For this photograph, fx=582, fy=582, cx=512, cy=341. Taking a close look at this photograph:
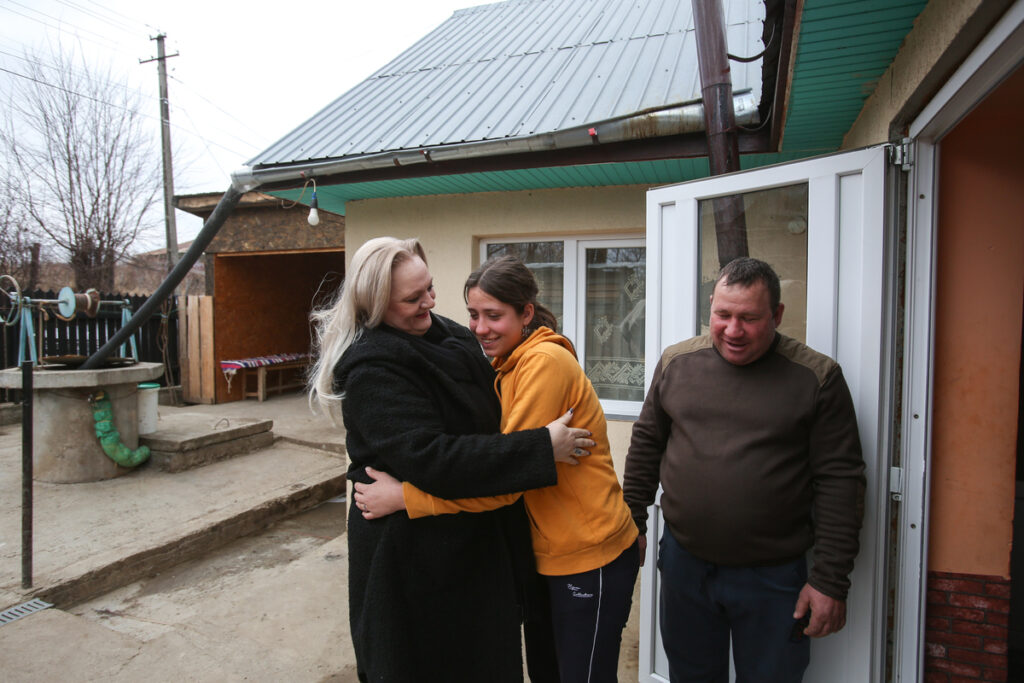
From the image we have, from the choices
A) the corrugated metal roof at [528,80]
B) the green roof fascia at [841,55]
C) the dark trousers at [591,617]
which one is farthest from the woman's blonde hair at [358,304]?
the corrugated metal roof at [528,80]

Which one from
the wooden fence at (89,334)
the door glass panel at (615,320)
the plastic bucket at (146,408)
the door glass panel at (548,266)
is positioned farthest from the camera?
the wooden fence at (89,334)

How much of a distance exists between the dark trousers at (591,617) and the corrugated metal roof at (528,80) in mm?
2494

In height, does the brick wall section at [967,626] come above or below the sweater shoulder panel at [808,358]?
below

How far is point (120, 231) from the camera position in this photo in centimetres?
1527

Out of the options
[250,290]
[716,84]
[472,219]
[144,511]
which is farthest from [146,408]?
[716,84]

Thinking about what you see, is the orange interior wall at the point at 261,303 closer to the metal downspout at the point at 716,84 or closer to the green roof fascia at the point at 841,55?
the metal downspout at the point at 716,84

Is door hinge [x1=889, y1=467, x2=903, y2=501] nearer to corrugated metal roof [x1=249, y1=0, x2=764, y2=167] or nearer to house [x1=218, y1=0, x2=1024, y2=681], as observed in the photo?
house [x1=218, y1=0, x2=1024, y2=681]

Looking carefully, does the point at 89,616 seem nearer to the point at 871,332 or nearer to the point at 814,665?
the point at 814,665

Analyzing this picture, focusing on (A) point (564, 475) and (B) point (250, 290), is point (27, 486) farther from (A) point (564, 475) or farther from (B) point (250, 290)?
(B) point (250, 290)

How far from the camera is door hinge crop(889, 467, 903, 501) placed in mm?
1927

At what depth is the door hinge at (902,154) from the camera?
6.19ft

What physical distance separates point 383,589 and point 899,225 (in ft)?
6.35

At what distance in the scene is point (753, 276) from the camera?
177 centimetres

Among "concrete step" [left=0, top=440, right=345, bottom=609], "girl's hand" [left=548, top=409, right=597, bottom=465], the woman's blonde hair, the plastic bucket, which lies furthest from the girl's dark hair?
the plastic bucket
